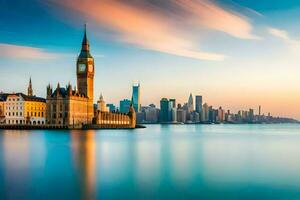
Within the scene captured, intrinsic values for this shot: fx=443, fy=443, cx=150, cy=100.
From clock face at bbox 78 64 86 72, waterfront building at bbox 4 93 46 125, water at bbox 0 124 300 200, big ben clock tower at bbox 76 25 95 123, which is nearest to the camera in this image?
water at bbox 0 124 300 200

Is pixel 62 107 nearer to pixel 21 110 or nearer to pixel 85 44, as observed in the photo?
pixel 21 110

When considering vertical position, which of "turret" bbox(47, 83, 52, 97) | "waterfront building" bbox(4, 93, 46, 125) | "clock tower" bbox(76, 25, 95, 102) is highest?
"clock tower" bbox(76, 25, 95, 102)

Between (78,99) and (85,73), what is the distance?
1488cm

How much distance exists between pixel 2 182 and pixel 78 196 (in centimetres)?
617

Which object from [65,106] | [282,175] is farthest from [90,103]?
[282,175]

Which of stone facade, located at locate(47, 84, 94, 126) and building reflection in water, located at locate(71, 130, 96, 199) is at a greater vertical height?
stone facade, located at locate(47, 84, 94, 126)

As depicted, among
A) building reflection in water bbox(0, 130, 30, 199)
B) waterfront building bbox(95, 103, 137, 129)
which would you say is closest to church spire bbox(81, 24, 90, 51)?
waterfront building bbox(95, 103, 137, 129)

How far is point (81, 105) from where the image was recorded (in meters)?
134

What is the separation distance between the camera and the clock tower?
14338cm

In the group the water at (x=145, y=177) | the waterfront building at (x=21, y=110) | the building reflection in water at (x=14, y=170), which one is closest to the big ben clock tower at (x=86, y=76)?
the waterfront building at (x=21, y=110)

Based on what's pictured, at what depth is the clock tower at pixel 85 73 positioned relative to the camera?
14338 centimetres

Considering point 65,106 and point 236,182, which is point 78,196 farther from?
point 65,106

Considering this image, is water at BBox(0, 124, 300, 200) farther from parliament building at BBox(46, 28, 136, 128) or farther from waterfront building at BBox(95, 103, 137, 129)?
waterfront building at BBox(95, 103, 137, 129)

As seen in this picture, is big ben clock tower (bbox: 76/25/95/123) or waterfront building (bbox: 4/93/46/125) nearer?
waterfront building (bbox: 4/93/46/125)
